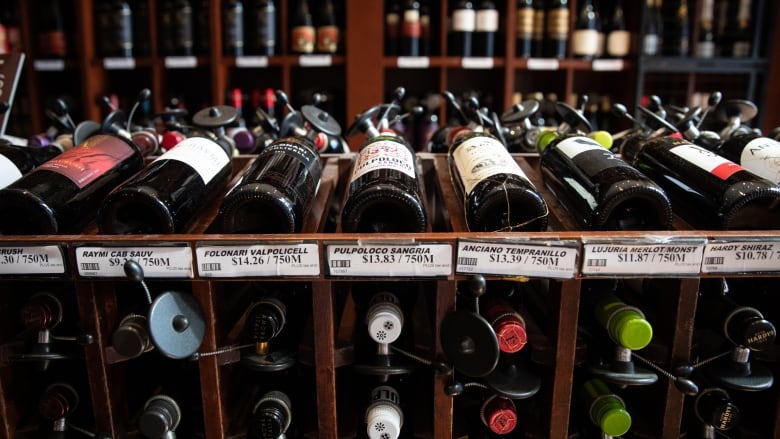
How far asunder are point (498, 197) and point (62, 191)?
1.83 ft

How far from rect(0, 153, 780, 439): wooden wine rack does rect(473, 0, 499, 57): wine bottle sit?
2028mm

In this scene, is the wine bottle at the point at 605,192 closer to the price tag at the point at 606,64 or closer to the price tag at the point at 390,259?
the price tag at the point at 390,259

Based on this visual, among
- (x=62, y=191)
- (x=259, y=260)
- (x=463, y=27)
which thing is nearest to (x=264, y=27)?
(x=463, y=27)

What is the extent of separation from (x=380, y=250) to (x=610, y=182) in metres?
0.30

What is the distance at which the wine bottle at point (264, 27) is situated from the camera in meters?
2.75

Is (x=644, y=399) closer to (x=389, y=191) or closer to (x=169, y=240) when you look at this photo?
(x=389, y=191)

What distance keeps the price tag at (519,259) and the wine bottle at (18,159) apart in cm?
65

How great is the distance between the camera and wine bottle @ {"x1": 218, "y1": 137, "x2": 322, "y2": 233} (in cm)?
74

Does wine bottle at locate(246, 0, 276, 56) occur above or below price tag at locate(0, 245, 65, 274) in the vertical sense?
above

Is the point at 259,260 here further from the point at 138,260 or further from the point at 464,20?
the point at 464,20

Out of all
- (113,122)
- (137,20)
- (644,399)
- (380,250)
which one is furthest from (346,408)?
(137,20)

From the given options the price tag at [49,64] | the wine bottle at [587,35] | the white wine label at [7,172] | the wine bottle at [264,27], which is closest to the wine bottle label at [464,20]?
the wine bottle at [587,35]

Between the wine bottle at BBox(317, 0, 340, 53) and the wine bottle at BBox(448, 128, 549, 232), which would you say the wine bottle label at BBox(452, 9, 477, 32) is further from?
the wine bottle at BBox(448, 128, 549, 232)

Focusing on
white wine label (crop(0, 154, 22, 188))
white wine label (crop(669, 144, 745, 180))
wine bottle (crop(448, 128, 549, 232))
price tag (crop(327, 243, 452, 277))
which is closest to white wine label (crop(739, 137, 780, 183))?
white wine label (crop(669, 144, 745, 180))
